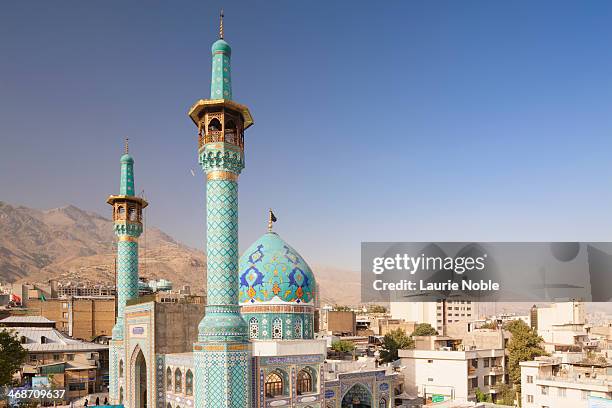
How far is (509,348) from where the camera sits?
39.1m

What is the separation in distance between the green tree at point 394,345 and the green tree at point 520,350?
6950 mm

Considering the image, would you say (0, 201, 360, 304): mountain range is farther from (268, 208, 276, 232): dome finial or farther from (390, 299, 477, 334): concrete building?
(268, 208, 276, 232): dome finial

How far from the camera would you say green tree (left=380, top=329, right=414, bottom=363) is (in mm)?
41625

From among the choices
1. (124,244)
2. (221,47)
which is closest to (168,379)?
(124,244)

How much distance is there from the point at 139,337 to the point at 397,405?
13492 millimetres

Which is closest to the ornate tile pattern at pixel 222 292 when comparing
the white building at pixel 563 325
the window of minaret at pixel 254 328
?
the window of minaret at pixel 254 328

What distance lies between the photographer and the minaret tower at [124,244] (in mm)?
27239

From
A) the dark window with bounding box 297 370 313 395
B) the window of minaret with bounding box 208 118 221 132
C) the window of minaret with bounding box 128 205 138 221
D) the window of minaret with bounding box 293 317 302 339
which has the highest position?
the window of minaret with bounding box 208 118 221 132

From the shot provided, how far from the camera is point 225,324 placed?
19016 millimetres

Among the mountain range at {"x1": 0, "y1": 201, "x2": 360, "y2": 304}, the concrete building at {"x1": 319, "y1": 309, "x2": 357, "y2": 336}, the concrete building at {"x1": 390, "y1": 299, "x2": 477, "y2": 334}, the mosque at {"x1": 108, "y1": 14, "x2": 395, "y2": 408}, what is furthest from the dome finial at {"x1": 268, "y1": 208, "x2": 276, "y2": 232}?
the mountain range at {"x1": 0, "y1": 201, "x2": 360, "y2": 304}

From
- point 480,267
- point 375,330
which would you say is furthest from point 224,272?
point 375,330

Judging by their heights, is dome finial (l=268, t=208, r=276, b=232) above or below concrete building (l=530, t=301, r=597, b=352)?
→ above

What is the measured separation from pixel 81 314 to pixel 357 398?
1187 inches

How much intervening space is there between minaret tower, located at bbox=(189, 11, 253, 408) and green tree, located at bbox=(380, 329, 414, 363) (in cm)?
2379
